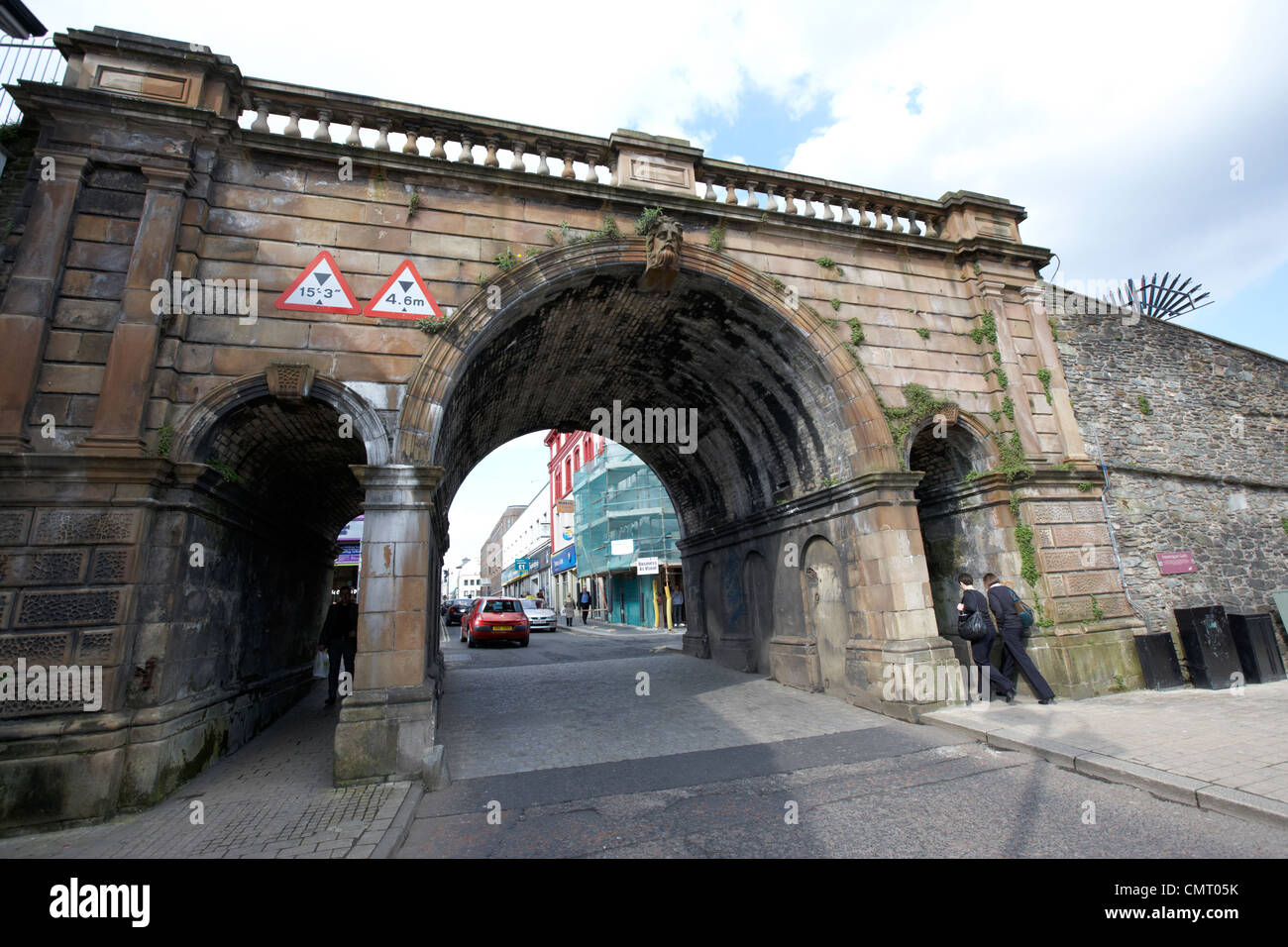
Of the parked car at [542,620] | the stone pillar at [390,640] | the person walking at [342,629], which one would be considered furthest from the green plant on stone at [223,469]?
the parked car at [542,620]

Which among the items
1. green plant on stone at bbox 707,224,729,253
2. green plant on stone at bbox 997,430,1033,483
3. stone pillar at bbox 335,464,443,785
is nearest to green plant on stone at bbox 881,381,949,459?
green plant on stone at bbox 997,430,1033,483

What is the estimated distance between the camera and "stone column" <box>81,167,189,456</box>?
17.5 feet

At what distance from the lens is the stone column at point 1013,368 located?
8703mm

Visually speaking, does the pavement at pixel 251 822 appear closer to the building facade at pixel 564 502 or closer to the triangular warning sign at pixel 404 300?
the triangular warning sign at pixel 404 300

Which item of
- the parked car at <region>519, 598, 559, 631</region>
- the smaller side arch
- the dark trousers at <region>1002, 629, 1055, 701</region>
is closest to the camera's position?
the smaller side arch

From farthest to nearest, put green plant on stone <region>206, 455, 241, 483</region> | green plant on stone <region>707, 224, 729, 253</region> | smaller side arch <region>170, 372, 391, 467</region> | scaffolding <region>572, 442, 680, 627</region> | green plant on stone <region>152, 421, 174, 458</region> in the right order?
1. scaffolding <region>572, 442, 680, 627</region>
2. green plant on stone <region>707, 224, 729, 253</region>
3. green plant on stone <region>206, 455, 241, 483</region>
4. smaller side arch <region>170, 372, 391, 467</region>
5. green plant on stone <region>152, 421, 174, 458</region>

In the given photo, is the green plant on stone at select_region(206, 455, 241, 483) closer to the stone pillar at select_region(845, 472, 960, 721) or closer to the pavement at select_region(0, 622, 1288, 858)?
the pavement at select_region(0, 622, 1288, 858)

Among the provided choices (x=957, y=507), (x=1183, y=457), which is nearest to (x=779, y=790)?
(x=957, y=507)

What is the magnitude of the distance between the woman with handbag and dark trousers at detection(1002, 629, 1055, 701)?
17 centimetres

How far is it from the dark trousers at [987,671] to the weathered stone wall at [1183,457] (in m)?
3.47

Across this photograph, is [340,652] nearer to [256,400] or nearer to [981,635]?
[256,400]

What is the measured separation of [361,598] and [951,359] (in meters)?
9.05

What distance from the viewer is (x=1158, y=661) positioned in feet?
26.4
